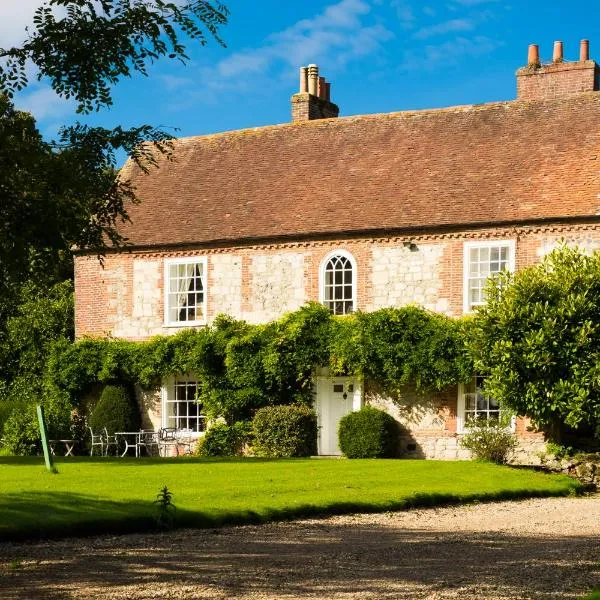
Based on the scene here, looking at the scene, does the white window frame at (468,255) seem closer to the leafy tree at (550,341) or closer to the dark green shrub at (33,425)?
the leafy tree at (550,341)

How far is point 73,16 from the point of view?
1300 cm

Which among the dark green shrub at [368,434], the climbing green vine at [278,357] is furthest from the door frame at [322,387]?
the dark green shrub at [368,434]

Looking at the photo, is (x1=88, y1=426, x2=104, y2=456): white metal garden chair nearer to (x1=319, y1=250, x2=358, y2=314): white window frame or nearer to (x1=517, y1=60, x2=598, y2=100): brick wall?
(x1=319, y1=250, x2=358, y2=314): white window frame

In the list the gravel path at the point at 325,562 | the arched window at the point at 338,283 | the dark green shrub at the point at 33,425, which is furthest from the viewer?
the dark green shrub at the point at 33,425

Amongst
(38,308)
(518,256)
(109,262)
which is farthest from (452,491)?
(38,308)

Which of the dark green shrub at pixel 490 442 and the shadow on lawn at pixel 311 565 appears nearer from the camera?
the shadow on lawn at pixel 311 565

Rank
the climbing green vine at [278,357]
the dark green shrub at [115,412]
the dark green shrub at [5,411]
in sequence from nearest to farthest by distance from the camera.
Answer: the climbing green vine at [278,357], the dark green shrub at [115,412], the dark green shrub at [5,411]

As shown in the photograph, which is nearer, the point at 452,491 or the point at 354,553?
the point at 354,553

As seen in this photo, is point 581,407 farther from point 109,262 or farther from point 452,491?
point 109,262

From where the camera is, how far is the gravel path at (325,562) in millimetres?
10930

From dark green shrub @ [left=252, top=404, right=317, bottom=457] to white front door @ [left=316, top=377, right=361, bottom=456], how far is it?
2.39 ft

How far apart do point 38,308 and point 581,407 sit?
2259 centimetres

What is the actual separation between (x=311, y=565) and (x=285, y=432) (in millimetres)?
17625

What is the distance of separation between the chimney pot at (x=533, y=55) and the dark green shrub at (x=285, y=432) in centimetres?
1168
